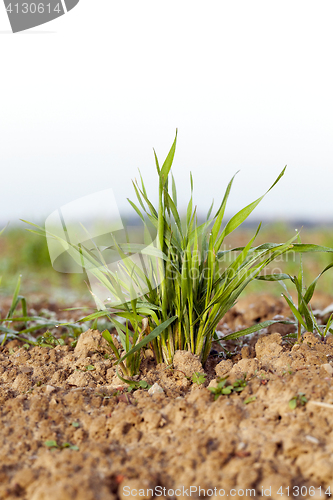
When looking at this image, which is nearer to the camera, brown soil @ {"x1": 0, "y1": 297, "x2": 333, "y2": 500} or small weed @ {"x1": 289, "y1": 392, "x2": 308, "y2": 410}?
brown soil @ {"x1": 0, "y1": 297, "x2": 333, "y2": 500}

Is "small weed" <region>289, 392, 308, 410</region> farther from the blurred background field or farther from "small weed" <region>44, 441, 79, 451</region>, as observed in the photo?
the blurred background field

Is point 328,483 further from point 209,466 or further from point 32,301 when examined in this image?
point 32,301

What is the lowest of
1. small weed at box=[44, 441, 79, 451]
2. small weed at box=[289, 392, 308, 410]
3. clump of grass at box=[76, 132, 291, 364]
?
small weed at box=[289, 392, 308, 410]

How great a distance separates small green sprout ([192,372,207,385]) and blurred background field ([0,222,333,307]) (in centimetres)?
252

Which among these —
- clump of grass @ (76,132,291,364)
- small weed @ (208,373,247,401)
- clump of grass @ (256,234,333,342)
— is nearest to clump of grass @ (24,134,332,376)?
clump of grass @ (76,132,291,364)

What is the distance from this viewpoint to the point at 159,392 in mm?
1396

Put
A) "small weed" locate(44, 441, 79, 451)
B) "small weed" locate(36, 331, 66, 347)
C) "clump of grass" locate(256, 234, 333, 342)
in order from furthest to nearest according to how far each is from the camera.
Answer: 1. "small weed" locate(36, 331, 66, 347)
2. "clump of grass" locate(256, 234, 333, 342)
3. "small weed" locate(44, 441, 79, 451)

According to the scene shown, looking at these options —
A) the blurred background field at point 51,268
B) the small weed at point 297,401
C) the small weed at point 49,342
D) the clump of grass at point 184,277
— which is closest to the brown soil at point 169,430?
the small weed at point 297,401

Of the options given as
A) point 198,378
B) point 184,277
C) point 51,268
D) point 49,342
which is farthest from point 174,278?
point 51,268

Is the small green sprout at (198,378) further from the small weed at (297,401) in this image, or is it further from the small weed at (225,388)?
the small weed at (297,401)

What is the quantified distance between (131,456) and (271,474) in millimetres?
356

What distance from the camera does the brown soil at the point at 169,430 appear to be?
0.94 metres

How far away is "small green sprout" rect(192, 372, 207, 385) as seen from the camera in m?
1.45

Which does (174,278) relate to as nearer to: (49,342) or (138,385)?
(138,385)
